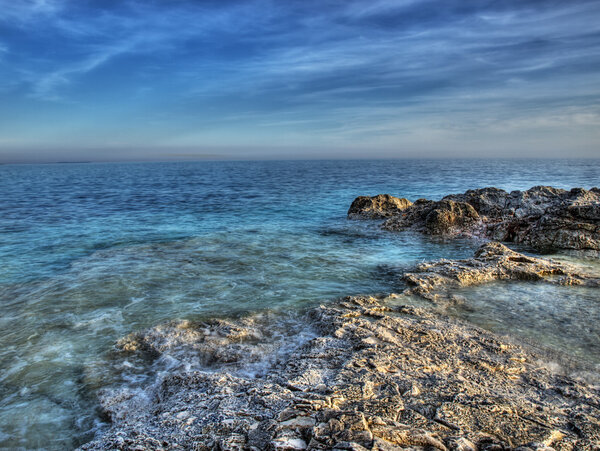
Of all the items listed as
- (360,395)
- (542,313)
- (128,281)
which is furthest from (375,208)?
(360,395)

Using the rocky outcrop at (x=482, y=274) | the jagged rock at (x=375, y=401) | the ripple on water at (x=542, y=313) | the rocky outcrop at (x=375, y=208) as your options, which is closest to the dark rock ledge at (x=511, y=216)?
the rocky outcrop at (x=375, y=208)

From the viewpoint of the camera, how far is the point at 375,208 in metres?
20.1

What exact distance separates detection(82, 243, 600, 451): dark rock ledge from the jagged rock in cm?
2

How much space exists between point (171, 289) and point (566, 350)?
8.27 metres

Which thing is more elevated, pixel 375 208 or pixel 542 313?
pixel 375 208

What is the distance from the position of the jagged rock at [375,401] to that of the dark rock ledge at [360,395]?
0.02 meters

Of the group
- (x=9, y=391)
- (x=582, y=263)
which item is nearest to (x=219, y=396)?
(x=9, y=391)

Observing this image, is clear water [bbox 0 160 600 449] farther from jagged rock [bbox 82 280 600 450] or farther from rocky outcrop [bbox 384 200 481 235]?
jagged rock [bbox 82 280 600 450]

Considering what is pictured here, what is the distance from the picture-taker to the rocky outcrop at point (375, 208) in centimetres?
1959

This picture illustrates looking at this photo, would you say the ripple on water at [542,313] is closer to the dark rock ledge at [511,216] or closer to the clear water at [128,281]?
the clear water at [128,281]

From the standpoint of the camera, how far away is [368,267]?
35.5 ft

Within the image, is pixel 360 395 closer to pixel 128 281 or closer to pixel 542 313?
pixel 542 313

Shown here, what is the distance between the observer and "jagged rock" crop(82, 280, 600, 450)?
11.2ft

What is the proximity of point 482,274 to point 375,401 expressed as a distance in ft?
21.2
